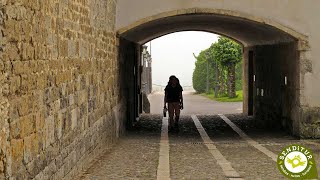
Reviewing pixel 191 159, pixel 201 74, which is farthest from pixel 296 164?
pixel 201 74

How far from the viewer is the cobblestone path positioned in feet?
28.9

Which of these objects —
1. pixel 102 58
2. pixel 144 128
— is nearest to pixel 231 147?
pixel 102 58

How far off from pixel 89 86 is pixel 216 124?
877 centimetres

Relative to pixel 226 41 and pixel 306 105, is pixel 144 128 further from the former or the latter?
pixel 226 41

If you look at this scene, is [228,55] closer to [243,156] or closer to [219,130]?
[219,130]

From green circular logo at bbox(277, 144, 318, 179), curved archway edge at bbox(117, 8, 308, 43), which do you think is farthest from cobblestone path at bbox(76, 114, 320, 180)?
curved archway edge at bbox(117, 8, 308, 43)

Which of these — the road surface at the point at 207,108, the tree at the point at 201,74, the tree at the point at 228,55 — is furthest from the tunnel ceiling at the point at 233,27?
the tree at the point at 201,74

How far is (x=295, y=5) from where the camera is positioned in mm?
13859

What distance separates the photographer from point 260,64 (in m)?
19.2

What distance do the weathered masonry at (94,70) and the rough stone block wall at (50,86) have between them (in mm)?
11

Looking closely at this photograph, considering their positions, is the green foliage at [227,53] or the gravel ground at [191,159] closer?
the gravel ground at [191,159]

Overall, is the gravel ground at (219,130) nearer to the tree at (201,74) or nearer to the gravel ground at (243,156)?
the gravel ground at (243,156)

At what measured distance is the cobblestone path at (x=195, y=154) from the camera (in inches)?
347

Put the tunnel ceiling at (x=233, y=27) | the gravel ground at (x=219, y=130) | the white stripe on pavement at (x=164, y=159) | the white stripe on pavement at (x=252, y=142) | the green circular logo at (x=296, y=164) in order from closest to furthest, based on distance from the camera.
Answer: the green circular logo at (x=296, y=164) < the white stripe on pavement at (x=164, y=159) < the white stripe on pavement at (x=252, y=142) < the gravel ground at (x=219, y=130) < the tunnel ceiling at (x=233, y=27)
